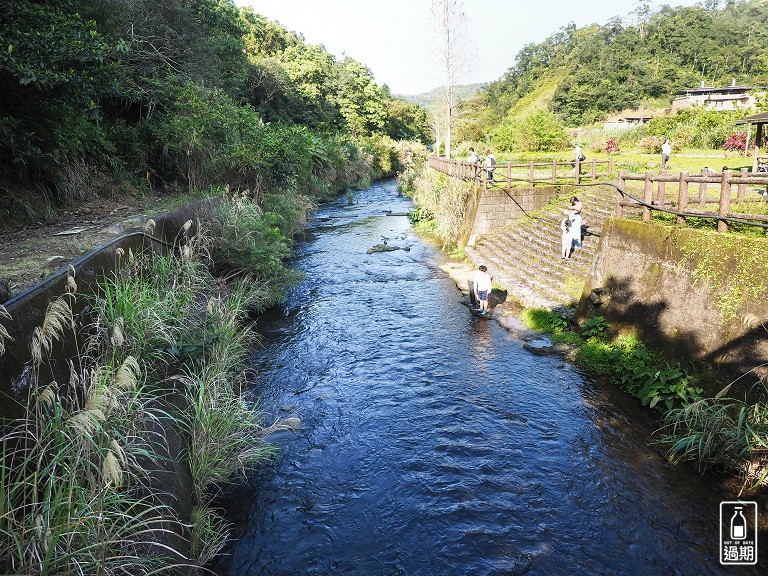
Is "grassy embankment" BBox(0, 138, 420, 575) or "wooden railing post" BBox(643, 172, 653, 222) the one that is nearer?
"grassy embankment" BBox(0, 138, 420, 575)

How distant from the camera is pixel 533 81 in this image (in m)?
101

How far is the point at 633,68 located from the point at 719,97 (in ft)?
52.2

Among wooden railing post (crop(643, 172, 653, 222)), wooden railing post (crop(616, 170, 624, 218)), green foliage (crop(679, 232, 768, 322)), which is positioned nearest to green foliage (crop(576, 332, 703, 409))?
green foliage (crop(679, 232, 768, 322))

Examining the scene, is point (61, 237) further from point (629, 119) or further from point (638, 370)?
point (629, 119)

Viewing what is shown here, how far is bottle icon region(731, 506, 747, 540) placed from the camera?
5.38 m

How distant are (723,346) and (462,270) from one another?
32.8ft

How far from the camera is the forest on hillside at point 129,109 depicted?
8.76 meters

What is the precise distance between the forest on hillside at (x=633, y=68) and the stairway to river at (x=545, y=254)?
→ 1747 inches

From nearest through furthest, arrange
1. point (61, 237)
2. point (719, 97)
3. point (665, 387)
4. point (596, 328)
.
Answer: point (665, 387)
point (61, 237)
point (596, 328)
point (719, 97)

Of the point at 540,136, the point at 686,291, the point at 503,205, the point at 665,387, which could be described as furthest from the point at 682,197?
the point at 540,136

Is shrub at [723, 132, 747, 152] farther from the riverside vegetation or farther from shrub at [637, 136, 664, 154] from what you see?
the riverside vegetation

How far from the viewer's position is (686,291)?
27.6 ft
